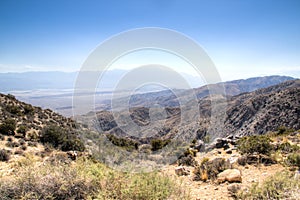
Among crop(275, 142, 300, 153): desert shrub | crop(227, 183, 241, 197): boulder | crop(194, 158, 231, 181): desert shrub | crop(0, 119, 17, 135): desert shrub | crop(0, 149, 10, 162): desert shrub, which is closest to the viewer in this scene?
crop(227, 183, 241, 197): boulder

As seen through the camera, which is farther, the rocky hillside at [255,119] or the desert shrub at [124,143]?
the rocky hillside at [255,119]

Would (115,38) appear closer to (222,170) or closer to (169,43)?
(169,43)

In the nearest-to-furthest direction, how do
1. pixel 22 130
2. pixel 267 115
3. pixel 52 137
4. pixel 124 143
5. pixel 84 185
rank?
pixel 84 185 < pixel 52 137 < pixel 22 130 < pixel 124 143 < pixel 267 115

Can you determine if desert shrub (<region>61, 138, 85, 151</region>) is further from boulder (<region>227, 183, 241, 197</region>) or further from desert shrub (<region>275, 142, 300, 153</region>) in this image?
desert shrub (<region>275, 142, 300, 153</region>)

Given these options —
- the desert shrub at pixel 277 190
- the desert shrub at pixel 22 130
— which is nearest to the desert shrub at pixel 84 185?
the desert shrub at pixel 277 190

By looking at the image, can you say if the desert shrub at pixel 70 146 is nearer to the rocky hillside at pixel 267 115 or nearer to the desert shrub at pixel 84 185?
the desert shrub at pixel 84 185

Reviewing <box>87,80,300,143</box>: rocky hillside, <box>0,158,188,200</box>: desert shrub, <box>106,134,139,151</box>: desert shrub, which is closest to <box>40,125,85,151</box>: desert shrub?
<box>106,134,139,151</box>: desert shrub

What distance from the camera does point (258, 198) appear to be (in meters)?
4.18

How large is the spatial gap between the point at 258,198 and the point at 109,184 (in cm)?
324

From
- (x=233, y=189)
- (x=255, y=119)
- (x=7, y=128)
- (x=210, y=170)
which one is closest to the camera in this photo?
(x=233, y=189)

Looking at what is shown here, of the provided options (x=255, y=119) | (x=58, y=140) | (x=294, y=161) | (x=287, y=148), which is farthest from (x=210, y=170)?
(x=255, y=119)

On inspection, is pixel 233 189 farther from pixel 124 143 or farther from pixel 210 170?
pixel 124 143

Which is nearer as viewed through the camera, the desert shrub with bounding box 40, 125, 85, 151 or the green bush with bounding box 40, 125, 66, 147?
the desert shrub with bounding box 40, 125, 85, 151

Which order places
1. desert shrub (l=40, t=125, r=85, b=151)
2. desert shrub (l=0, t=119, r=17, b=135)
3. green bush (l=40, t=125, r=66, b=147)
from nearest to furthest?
desert shrub (l=0, t=119, r=17, b=135), desert shrub (l=40, t=125, r=85, b=151), green bush (l=40, t=125, r=66, b=147)
